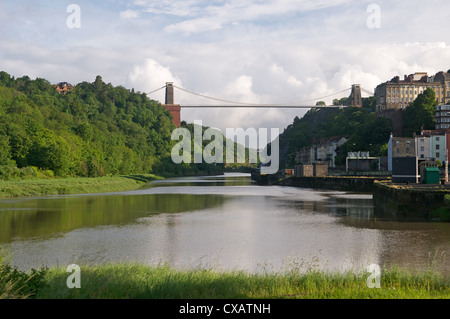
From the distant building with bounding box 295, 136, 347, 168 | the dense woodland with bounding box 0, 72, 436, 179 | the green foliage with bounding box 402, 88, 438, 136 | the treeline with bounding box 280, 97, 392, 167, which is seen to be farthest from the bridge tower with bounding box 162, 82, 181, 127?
the green foliage with bounding box 402, 88, 438, 136

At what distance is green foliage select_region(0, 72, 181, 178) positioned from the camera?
6275cm

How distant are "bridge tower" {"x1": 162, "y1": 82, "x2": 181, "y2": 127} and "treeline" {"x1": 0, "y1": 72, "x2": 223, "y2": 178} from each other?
3.66 m

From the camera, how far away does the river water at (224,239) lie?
15.2 metres

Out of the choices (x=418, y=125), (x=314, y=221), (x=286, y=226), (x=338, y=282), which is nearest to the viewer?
(x=338, y=282)

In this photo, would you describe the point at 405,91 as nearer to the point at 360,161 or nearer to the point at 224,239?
the point at 360,161

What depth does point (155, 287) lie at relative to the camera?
949cm

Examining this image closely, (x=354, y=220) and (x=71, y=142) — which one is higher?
(x=71, y=142)

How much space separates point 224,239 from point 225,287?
10824mm

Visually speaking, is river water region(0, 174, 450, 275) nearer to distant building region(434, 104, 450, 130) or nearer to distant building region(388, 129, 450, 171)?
distant building region(388, 129, 450, 171)

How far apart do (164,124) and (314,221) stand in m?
130

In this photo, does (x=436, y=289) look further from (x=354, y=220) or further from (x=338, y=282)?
(x=354, y=220)

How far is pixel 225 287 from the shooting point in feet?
31.4

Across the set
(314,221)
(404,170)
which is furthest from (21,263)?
(404,170)

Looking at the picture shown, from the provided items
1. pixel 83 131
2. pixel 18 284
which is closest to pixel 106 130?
pixel 83 131
